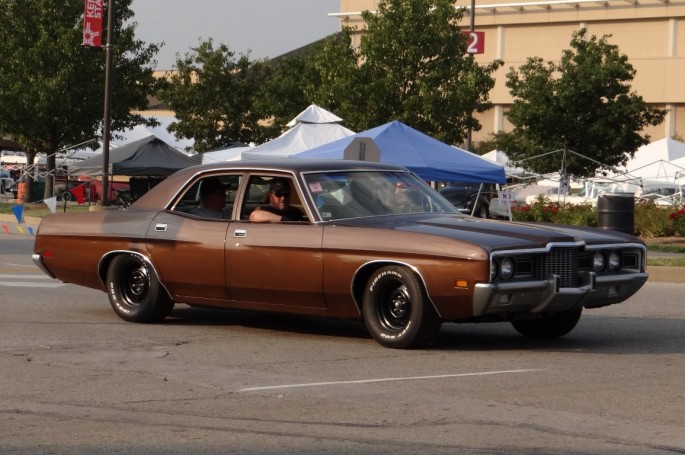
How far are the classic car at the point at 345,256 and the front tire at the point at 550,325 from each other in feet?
0.04

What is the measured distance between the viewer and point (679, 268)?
18.6m

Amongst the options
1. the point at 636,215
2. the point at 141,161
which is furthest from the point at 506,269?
the point at 141,161

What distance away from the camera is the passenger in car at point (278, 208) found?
1081 centimetres

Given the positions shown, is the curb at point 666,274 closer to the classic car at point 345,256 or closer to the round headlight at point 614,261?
the classic car at point 345,256

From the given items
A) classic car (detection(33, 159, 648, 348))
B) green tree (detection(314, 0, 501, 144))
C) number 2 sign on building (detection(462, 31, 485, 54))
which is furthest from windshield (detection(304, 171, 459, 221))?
number 2 sign on building (detection(462, 31, 485, 54))

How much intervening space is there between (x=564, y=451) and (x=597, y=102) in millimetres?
39509

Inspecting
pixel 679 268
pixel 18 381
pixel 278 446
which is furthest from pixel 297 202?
pixel 679 268

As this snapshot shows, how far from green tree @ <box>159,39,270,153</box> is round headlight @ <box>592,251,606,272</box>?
45.6 metres

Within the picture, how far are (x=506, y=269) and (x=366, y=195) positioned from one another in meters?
1.68

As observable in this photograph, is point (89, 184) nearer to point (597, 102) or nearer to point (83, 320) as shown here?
point (597, 102)

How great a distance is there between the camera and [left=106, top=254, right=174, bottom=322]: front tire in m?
11.5

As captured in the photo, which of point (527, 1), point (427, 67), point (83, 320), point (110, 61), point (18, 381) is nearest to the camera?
point (18, 381)

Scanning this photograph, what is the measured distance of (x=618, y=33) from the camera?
8306 cm

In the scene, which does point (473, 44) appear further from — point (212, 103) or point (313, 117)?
point (212, 103)
